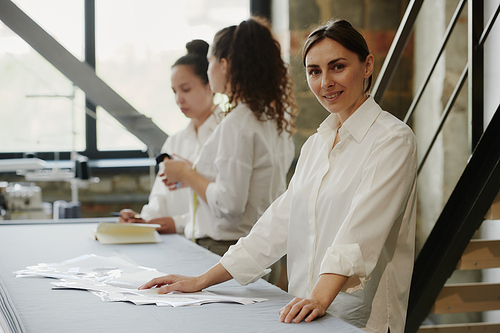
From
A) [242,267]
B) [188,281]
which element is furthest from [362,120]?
[188,281]

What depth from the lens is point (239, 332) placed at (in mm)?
1100

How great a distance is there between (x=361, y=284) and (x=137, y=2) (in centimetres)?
368

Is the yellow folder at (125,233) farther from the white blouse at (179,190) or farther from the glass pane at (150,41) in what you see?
the glass pane at (150,41)

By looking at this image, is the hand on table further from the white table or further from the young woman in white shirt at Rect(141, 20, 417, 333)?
the young woman in white shirt at Rect(141, 20, 417, 333)

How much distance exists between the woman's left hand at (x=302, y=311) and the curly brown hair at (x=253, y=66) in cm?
102

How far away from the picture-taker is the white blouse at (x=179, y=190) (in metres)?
2.49

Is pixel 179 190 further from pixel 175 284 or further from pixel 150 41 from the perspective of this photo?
pixel 150 41

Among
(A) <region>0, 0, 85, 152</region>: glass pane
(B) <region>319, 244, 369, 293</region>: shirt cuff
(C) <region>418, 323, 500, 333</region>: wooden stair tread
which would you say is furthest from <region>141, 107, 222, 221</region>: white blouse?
(A) <region>0, 0, 85, 152</region>: glass pane

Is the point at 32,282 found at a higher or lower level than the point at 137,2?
lower

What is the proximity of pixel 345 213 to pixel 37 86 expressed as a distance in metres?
3.47

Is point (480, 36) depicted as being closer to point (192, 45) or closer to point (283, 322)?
point (192, 45)

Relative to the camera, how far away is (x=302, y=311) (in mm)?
1166

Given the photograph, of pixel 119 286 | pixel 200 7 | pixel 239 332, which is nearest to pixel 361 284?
A: pixel 239 332

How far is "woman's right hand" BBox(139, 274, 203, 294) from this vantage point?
1.41 meters
